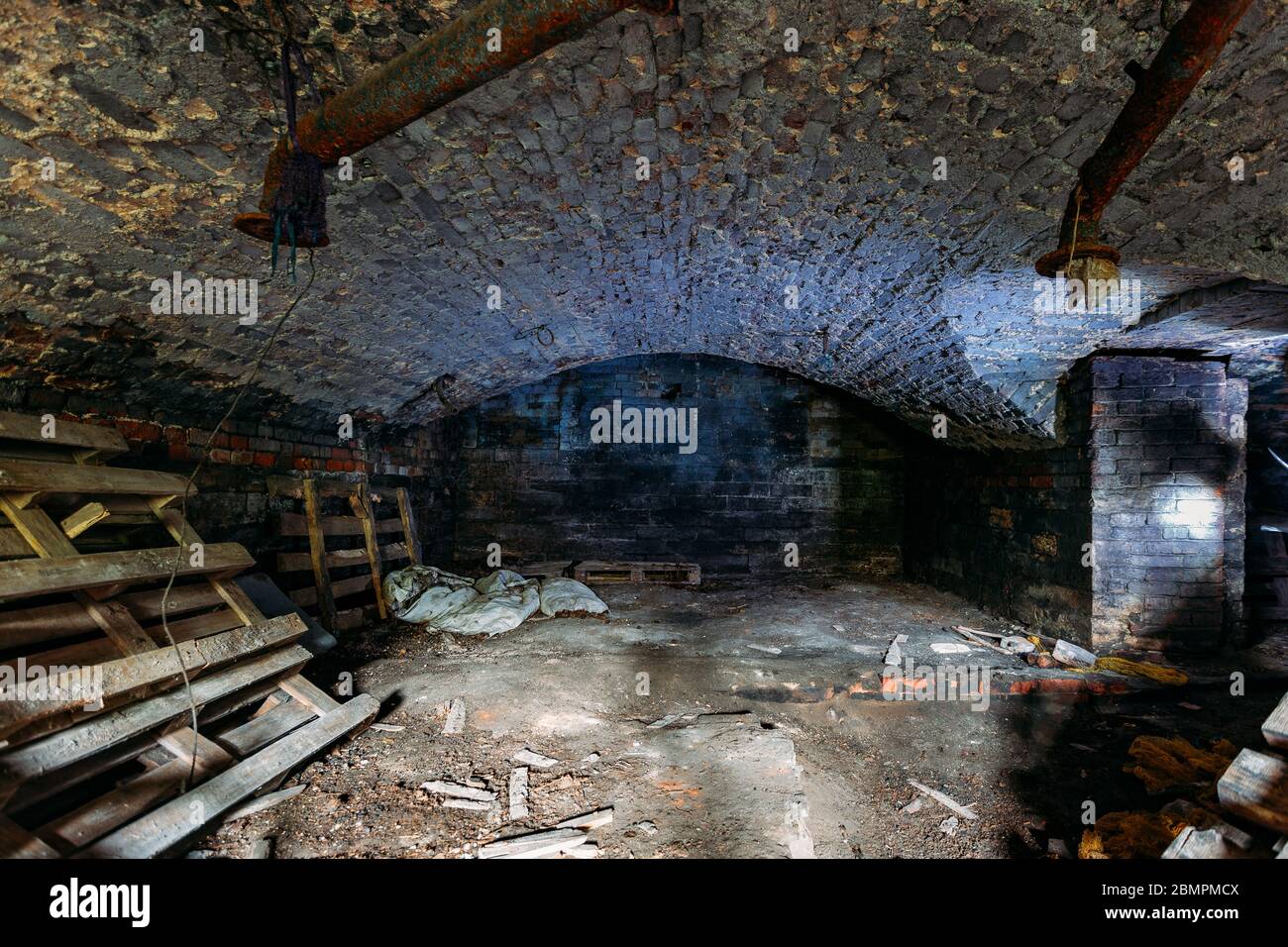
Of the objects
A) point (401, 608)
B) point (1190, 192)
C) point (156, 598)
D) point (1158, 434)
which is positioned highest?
point (1190, 192)

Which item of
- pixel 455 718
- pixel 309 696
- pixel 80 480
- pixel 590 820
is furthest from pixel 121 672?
pixel 590 820

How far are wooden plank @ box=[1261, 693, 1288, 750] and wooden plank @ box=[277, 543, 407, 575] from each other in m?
4.76

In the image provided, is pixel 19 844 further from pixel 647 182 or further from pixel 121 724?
pixel 647 182

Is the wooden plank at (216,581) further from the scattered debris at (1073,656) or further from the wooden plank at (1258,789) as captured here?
the scattered debris at (1073,656)

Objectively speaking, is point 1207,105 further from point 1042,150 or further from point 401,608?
point 401,608

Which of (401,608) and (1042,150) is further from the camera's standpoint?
(401,608)

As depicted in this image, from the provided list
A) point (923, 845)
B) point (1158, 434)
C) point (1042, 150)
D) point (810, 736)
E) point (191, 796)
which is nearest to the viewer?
point (191, 796)

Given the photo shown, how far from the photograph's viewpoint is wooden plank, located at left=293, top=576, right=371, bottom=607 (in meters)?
4.09

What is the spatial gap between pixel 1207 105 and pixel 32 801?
402 cm

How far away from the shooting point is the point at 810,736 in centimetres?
307

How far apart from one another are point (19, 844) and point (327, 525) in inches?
126

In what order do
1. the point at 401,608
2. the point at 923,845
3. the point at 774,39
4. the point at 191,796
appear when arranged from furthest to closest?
the point at 401,608, the point at 923,845, the point at 191,796, the point at 774,39

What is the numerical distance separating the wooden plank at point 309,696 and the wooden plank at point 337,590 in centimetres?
161

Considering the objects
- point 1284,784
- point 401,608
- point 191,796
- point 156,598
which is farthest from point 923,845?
point 401,608
